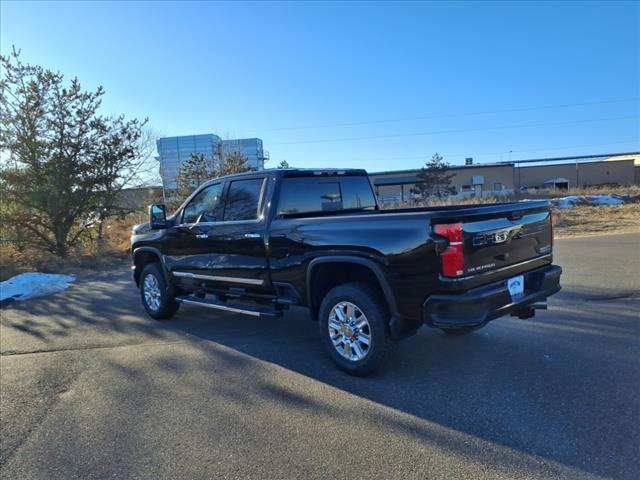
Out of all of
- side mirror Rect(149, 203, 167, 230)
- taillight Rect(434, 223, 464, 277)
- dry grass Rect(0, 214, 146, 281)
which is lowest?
dry grass Rect(0, 214, 146, 281)

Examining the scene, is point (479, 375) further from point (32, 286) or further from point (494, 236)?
point (32, 286)

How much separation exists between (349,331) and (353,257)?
2.36ft

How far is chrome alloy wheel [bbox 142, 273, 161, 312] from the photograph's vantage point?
684 centimetres

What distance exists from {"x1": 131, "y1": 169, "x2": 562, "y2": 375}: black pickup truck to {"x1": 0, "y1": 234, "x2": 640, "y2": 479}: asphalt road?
52 cm

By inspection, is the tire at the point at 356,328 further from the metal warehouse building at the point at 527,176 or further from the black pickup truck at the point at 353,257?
the metal warehouse building at the point at 527,176

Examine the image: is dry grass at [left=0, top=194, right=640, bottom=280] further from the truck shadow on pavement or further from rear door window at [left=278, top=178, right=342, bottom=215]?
rear door window at [left=278, top=178, right=342, bottom=215]

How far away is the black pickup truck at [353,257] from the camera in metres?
3.61

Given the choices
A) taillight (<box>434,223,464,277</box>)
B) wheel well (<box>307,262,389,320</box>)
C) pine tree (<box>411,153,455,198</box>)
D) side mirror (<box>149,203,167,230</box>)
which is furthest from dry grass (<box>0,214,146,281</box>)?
pine tree (<box>411,153,455,198</box>)

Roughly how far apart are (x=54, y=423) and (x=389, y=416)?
273cm

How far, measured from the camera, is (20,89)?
1502cm

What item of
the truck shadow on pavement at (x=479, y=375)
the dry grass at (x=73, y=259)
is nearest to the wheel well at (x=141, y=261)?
the truck shadow on pavement at (x=479, y=375)

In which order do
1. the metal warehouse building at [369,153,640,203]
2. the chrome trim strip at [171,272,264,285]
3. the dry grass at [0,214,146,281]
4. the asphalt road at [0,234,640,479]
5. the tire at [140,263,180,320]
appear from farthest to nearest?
the metal warehouse building at [369,153,640,203]
the dry grass at [0,214,146,281]
the tire at [140,263,180,320]
the chrome trim strip at [171,272,264,285]
the asphalt road at [0,234,640,479]

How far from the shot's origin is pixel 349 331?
14.0 feet

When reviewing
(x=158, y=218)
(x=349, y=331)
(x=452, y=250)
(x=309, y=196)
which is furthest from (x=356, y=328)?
(x=158, y=218)
